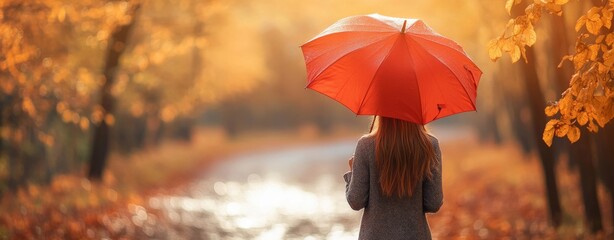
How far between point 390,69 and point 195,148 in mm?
28530

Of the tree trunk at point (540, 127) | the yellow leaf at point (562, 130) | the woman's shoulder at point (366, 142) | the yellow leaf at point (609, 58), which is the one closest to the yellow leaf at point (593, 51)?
the yellow leaf at point (609, 58)

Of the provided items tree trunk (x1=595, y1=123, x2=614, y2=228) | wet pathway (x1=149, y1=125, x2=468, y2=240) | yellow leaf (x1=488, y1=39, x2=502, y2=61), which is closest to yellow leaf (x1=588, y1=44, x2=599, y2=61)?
yellow leaf (x1=488, y1=39, x2=502, y2=61)

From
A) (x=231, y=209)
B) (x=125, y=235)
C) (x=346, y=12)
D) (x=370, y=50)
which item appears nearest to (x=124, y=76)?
(x=231, y=209)

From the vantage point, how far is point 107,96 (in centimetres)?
1680

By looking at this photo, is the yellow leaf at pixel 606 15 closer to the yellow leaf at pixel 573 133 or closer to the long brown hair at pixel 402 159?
the yellow leaf at pixel 573 133

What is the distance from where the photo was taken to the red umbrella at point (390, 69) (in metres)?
4.62

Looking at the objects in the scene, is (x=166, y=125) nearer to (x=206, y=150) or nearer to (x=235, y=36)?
(x=206, y=150)

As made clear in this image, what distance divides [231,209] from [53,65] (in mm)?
6026

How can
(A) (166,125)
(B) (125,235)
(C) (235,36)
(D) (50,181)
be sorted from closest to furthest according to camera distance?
(B) (125,235), (D) (50,181), (C) (235,36), (A) (166,125)

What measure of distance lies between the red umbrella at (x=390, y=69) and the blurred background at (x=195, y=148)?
17.1 ft

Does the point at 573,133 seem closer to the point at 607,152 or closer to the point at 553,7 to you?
the point at 553,7

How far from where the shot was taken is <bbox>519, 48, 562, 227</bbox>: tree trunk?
10.7 metres

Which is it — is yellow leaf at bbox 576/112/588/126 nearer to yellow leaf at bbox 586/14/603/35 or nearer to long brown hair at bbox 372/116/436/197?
yellow leaf at bbox 586/14/603/35

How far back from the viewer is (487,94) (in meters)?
25.7
